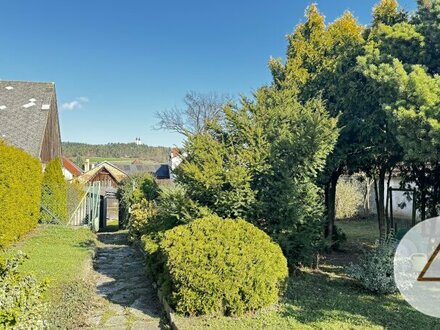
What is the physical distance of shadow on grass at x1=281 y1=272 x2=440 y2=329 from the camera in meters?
4.66

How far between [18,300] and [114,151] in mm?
71834

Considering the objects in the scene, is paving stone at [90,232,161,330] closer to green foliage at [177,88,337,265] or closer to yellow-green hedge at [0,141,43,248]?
green foliage at [177,88,337,265]

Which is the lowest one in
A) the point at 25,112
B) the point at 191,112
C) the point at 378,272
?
the point at 378,272

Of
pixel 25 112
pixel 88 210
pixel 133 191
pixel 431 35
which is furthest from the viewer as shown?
pixel 25 112

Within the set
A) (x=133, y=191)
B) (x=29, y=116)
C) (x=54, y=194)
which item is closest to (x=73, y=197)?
(x=54, y=194)

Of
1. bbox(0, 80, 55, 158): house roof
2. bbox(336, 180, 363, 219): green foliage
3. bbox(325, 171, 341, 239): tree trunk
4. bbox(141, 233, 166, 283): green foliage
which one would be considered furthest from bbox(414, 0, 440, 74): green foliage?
bbox(0, 80, 55, 158): house roof

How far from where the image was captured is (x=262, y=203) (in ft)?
22.2

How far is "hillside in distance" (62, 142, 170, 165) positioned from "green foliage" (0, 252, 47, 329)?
63.4 m

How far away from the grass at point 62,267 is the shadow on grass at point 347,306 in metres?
3.03

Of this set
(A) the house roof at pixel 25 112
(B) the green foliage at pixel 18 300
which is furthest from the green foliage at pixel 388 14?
(A) the house roof at pixel 25 112

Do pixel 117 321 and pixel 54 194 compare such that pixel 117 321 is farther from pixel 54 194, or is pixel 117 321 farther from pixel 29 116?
pixel 29 116

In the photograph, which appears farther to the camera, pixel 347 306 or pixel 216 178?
pixel 216 178

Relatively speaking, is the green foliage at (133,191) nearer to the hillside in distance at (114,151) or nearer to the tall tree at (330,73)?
the tall tree at (330,73)

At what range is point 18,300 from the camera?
313 cm
